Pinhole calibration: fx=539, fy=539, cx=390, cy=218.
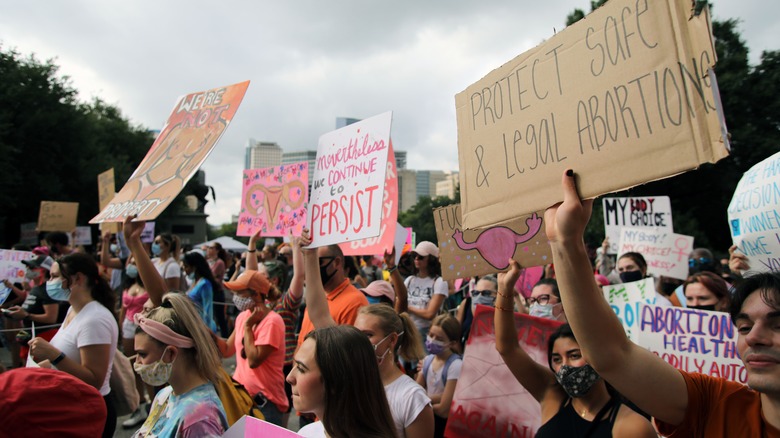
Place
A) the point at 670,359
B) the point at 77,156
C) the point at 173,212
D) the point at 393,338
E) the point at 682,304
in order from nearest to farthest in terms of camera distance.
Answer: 1. the point at 393,338
2. the point at 670,359
3. the point at 682,304
4. the point at 77,156
5. the point at 173,212

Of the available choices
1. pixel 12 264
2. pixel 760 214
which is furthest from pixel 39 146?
pixel 760 214

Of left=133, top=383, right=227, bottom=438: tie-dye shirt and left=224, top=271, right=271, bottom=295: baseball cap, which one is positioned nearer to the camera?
left=133, top=383, right=227, bottom=438: tie-dye shirt

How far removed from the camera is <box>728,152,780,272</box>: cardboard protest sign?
293 cm

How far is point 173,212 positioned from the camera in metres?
45.1

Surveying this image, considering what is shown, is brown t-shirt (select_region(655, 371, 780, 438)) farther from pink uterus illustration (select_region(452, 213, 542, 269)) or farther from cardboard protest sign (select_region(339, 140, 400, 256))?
cardboard protest sign (select_region(339, 140, 400, 256))

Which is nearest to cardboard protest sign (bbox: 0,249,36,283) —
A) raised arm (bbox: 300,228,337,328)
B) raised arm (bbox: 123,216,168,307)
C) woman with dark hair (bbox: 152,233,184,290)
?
woman with dark hair (bbox: 152,233,184,290)

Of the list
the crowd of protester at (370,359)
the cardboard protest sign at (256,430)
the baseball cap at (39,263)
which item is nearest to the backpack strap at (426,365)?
the crowd of protester at (370,359)

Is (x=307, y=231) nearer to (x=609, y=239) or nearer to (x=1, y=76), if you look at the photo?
(x=609, y=239)

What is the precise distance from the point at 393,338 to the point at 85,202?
1370 inches

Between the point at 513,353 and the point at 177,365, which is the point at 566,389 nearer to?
the point at 513,353

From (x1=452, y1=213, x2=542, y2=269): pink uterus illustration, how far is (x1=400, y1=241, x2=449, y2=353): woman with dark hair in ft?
7.74

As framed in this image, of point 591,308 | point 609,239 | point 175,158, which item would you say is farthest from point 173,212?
point 591,308

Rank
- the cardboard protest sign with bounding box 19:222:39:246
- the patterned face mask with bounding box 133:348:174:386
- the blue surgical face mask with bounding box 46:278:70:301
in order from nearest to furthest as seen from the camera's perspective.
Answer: the patterned face mask with bounding box 133:348:174:386, the blue surgical face mask with bounding box 46:278:70:301, the cardboard protest sign with bounding box 19:222:39:246

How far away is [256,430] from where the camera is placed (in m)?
1.91
